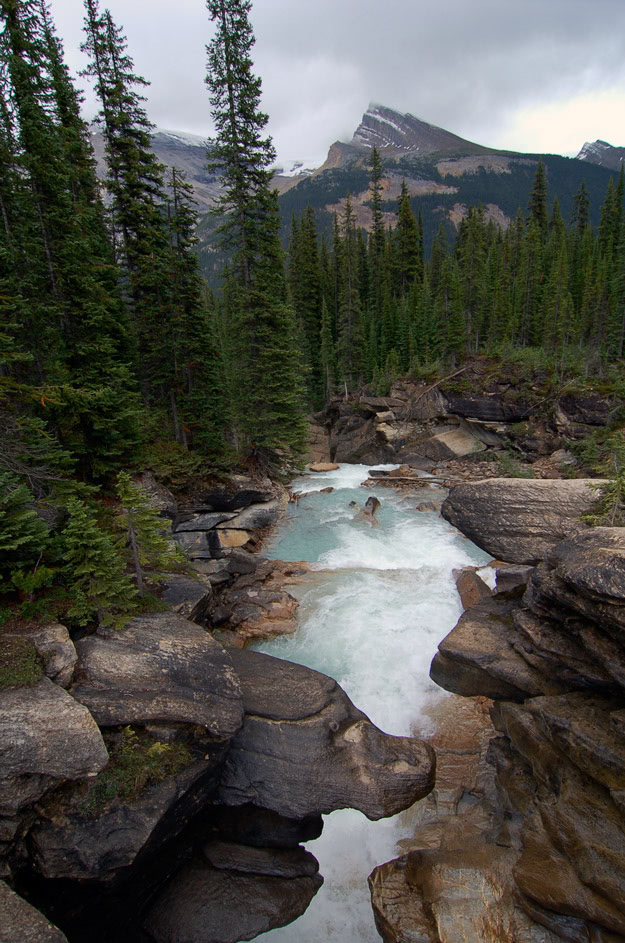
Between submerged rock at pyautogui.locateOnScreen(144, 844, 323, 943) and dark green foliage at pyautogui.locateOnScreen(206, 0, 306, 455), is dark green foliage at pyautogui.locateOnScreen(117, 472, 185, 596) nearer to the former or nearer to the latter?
submerged rock at pyautogui.locateOnScreen(144, 844, 323, 943)

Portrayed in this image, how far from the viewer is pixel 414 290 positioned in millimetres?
51844

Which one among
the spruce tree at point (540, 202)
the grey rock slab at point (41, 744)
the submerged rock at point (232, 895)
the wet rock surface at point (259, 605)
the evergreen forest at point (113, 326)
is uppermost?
the spruce tree at point (540, 202)

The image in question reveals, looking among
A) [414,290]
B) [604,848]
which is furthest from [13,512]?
[414,290]

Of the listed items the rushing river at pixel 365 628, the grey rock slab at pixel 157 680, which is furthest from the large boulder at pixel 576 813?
the grey rock slab at pixel 157 680

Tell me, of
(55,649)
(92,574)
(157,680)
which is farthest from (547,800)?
(92,574)

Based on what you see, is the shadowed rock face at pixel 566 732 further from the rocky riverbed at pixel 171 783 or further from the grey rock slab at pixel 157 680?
the grey rock slab at pixel 157 680

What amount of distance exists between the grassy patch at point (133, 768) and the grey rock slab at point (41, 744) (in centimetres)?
46

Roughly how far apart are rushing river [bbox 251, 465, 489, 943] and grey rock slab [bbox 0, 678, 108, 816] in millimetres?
4878

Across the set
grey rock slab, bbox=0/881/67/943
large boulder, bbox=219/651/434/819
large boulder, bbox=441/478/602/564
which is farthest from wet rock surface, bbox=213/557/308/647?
grey rock slab, bbox=0/881/67/943

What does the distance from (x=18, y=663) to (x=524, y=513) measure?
12.3 meters

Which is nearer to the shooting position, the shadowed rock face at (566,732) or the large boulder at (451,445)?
the shadowed rock face at (566,732)

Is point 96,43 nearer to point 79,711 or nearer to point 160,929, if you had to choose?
point 79,711

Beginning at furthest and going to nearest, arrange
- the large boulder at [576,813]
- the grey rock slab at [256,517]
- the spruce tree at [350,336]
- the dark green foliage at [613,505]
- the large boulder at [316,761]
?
Answer: the spruce tree at [350,336]
the grey rock slab at [256,517]
the dark green foliage at [613,505]
the large boulder at [316,761]
the large boulder at [576,813]

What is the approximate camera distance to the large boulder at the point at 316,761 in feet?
27.2
